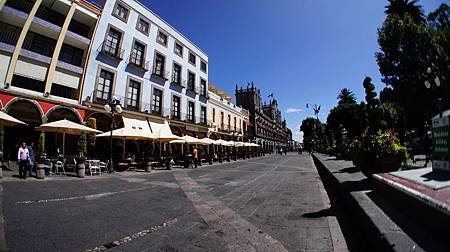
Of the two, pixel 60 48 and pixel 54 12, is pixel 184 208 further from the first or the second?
pixel 54 12

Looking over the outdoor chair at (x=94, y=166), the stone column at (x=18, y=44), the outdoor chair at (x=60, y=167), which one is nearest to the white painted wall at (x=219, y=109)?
the stone column at (x=18, y=44)

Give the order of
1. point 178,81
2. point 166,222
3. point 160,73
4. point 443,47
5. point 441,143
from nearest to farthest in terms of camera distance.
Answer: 1. point 441,143
2. point 166,222
3. point 443,47
4. point 160,73
5. point 178,81

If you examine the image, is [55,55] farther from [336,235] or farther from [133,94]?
[336,235]

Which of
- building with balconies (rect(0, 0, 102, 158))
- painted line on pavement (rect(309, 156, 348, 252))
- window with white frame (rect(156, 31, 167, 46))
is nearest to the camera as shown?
painted line on pavement (rect(309, 156, 348, 252))

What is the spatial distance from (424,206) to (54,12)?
79.7 feet

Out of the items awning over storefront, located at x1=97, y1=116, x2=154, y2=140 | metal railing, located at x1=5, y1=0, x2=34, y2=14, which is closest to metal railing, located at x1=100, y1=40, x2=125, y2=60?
metal railing, located at x1=5, y1=0, x2=34, y2=14

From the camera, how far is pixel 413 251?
7.33 ft

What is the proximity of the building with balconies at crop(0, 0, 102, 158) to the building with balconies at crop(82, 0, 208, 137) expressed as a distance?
0.98m

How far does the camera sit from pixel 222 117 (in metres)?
42.5

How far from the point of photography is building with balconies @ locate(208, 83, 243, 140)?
38213 mm

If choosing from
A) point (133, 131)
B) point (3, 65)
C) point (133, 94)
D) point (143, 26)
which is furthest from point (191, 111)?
point (3, 65)

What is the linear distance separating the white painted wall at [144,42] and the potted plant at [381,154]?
18742 mm

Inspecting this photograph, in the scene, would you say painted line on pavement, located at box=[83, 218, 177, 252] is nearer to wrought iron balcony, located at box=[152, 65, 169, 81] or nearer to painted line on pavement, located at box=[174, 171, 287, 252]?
painted line on pavement, located at box=[174, 171, 287, 252]

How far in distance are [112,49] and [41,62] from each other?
612 centimetres
